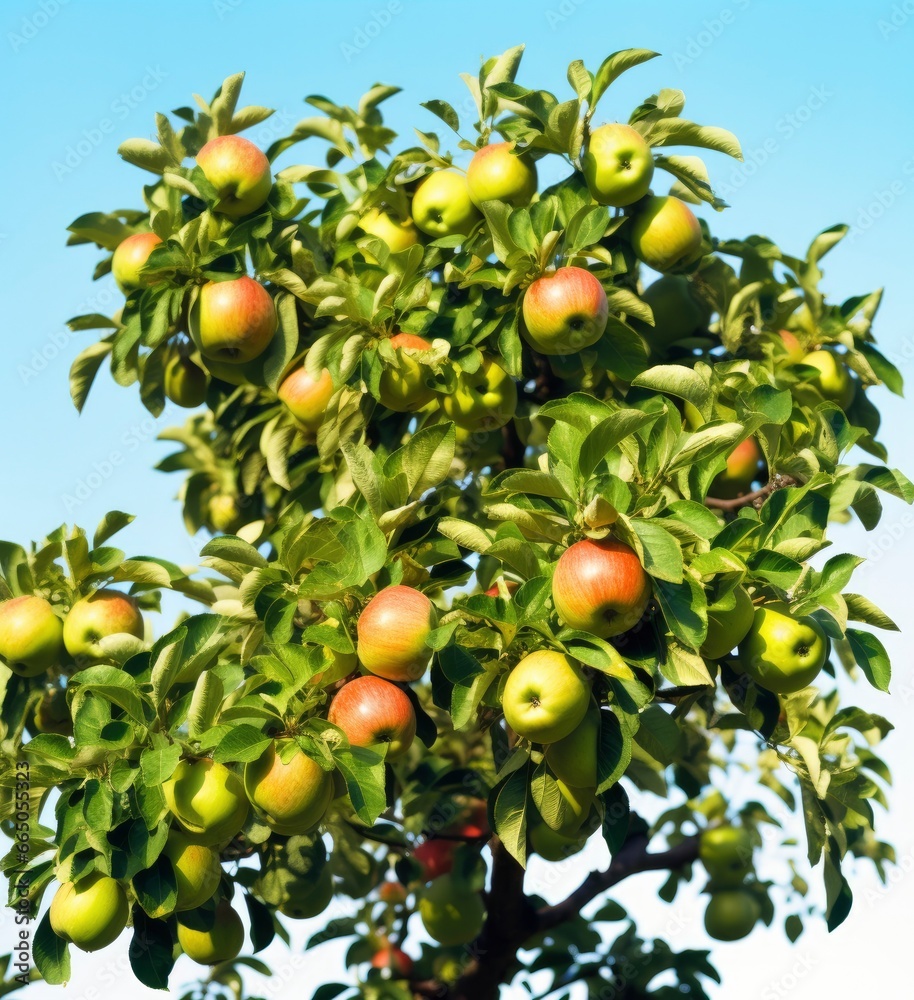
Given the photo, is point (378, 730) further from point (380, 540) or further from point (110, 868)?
point (110, 868)

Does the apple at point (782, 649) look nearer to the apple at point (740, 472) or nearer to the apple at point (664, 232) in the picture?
the apple at point (740, 472)

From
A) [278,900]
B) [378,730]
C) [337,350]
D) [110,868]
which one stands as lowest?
[278,900]

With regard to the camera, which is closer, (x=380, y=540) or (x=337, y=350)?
(x=380, y=540)

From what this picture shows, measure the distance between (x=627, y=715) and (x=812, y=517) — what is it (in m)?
0.76

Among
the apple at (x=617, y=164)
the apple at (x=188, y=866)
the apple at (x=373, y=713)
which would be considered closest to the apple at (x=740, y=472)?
the apple at (x=617, y=164)

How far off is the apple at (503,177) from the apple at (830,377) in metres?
1.21

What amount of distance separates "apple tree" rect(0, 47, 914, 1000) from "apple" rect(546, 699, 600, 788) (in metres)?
0.01

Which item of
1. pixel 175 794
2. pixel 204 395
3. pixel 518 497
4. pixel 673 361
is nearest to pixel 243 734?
pixel 175 794

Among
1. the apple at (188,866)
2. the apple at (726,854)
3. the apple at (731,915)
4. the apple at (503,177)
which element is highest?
the apple at (503,177)

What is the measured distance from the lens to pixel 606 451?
2936mm

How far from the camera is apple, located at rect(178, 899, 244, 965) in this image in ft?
12.6

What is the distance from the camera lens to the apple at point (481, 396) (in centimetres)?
384

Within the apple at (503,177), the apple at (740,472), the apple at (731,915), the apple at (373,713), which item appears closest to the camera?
the apple at (373,713)

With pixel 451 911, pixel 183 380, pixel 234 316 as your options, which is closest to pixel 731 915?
pixel 451 911
